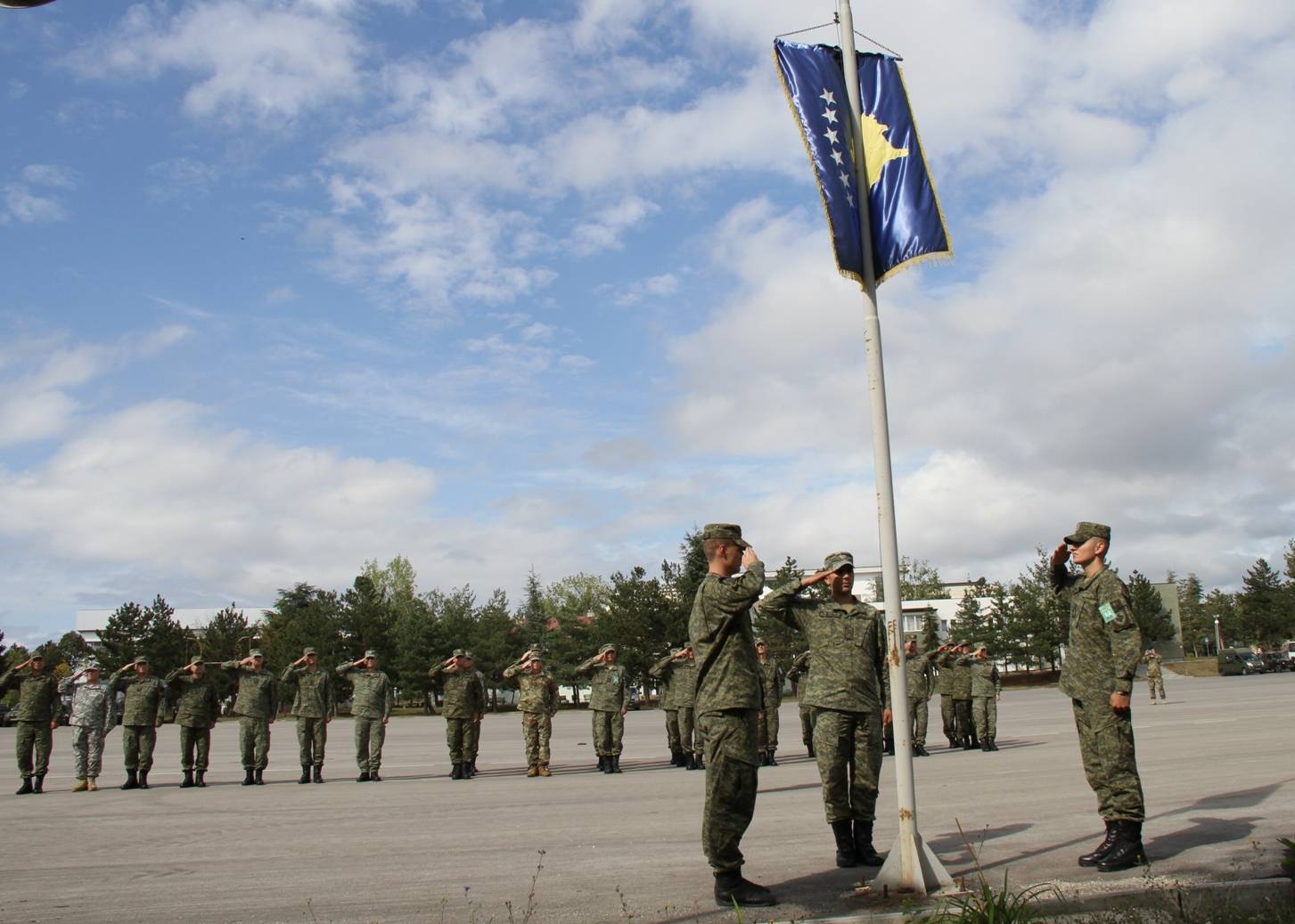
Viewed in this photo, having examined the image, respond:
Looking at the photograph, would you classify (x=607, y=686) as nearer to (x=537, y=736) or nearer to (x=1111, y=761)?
(x=537, y=736)

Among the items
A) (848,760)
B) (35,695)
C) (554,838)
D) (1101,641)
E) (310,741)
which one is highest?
(1101,641)

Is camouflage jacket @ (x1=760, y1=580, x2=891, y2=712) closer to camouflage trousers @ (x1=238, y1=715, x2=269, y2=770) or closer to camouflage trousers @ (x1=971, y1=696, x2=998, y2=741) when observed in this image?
camouflage trousers @ (x1=238, y1=715, x2=269, y2=770)

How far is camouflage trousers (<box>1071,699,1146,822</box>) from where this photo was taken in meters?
6.91

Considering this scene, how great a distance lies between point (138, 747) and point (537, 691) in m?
6.37

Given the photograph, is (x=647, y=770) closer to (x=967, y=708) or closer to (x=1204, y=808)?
(x=967, y=708)

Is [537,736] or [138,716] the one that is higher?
[138,716]

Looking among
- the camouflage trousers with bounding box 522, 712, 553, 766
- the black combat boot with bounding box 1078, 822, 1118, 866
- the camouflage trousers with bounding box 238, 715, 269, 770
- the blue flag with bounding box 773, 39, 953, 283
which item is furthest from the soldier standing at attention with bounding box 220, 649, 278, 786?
the black combat boot with bounding box 1078, 822, 1118, 866

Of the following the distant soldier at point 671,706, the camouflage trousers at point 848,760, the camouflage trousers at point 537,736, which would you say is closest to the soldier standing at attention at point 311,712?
the camouflage trousers at point 537,736

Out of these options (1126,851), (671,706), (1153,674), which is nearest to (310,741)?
(671,706)

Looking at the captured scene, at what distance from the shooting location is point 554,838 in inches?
374

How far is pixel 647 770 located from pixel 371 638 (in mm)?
46177

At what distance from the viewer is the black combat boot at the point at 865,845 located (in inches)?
293

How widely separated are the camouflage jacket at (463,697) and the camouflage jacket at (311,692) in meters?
1.96

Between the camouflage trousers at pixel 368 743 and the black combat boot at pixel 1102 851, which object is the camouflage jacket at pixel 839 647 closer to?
the black combat boot at pixel 1102 851
